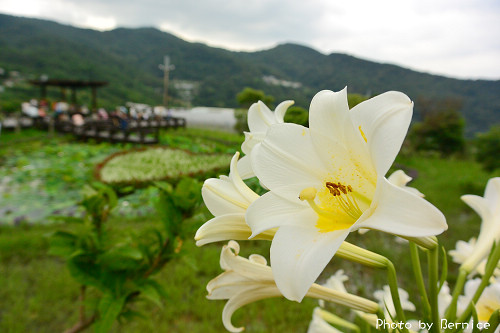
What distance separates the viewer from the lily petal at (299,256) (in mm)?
344

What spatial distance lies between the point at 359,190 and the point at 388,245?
3.52 metres

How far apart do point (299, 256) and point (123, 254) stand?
873 mm

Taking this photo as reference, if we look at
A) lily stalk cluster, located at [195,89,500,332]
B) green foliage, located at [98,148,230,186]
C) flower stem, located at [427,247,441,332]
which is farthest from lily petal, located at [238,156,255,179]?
green foliage, located at [98,148,230,186]

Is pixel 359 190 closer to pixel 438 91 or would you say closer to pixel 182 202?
pixel 182 202

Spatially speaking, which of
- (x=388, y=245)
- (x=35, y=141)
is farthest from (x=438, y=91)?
(x=35, y=141)

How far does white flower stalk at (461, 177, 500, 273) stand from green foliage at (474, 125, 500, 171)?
551cm

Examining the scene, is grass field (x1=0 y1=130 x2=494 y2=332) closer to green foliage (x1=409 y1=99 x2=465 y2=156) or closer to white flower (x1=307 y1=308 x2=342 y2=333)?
white flower (x1=307 y1=308 x2=342 y2=333)

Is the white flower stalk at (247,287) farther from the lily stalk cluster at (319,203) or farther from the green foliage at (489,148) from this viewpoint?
the green foliage at (489,148)

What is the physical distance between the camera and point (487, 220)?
2.13ft

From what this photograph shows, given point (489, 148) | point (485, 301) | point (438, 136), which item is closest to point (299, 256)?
point (485, 301)

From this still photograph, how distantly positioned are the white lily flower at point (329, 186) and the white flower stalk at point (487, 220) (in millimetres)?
319

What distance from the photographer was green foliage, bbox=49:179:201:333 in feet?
3.62

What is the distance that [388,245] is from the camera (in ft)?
11.9

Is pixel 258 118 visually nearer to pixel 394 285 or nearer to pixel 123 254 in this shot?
pixel 394 285
